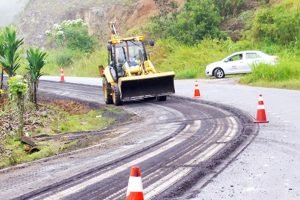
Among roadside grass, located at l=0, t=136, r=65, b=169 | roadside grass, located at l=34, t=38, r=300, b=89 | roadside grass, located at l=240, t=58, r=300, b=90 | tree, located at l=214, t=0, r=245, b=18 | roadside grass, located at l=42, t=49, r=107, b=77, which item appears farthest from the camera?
roadside grass, located at l=42, t=49, r=107, b=77

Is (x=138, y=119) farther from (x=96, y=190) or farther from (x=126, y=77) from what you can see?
(x=96, y=190)

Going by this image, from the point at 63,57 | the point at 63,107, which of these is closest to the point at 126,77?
the point at 63,107

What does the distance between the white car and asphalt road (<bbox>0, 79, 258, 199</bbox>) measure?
1552 cm

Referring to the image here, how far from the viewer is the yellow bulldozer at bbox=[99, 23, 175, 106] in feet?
70.2

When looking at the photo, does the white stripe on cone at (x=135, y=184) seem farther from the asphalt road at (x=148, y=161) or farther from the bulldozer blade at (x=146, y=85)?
the bulldozer blade at (x=146, y=85)

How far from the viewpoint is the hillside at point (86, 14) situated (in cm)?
5618

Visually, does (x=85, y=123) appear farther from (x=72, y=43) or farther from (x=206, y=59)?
(x=72, y=43)

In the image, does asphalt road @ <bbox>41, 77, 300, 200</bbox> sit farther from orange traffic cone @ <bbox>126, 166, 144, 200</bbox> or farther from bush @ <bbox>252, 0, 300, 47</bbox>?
bush @ <bbox>252, 0, 300, 47</bbox>

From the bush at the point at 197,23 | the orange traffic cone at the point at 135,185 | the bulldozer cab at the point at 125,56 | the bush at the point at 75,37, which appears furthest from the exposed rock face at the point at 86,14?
the orange traffic cone at the point at 135,185

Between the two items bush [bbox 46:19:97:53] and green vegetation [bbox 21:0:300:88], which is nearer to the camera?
green vegetation [bbox 21:0:300:88]

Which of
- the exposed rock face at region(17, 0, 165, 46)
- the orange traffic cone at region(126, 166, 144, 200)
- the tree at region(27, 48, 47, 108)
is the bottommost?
the orange traffic cone at region(126, 166, 144, 200)

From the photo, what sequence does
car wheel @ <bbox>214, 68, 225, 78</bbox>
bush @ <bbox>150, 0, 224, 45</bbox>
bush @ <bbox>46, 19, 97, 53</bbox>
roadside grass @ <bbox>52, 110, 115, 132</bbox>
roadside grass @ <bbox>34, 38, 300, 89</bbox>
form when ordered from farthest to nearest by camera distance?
bush @ <bbox>46, 19, 97, 53</bbox> < bush @ <bbox>150, 0, 224, 45</bbox> < car wheel @ <bbox>214, 68, 225, 78</bbox> < roadside grass @ <bbox>34, 38, 300, 89</bbox> < roadside grass @ <bbox>52, 110, 115, 132</bbox>

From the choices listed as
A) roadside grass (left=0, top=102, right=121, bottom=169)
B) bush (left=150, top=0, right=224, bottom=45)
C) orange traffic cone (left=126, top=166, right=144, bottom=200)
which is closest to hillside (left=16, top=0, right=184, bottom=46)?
bush (left=150, top=0, right=224, bottom=45)

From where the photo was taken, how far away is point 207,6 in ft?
133
